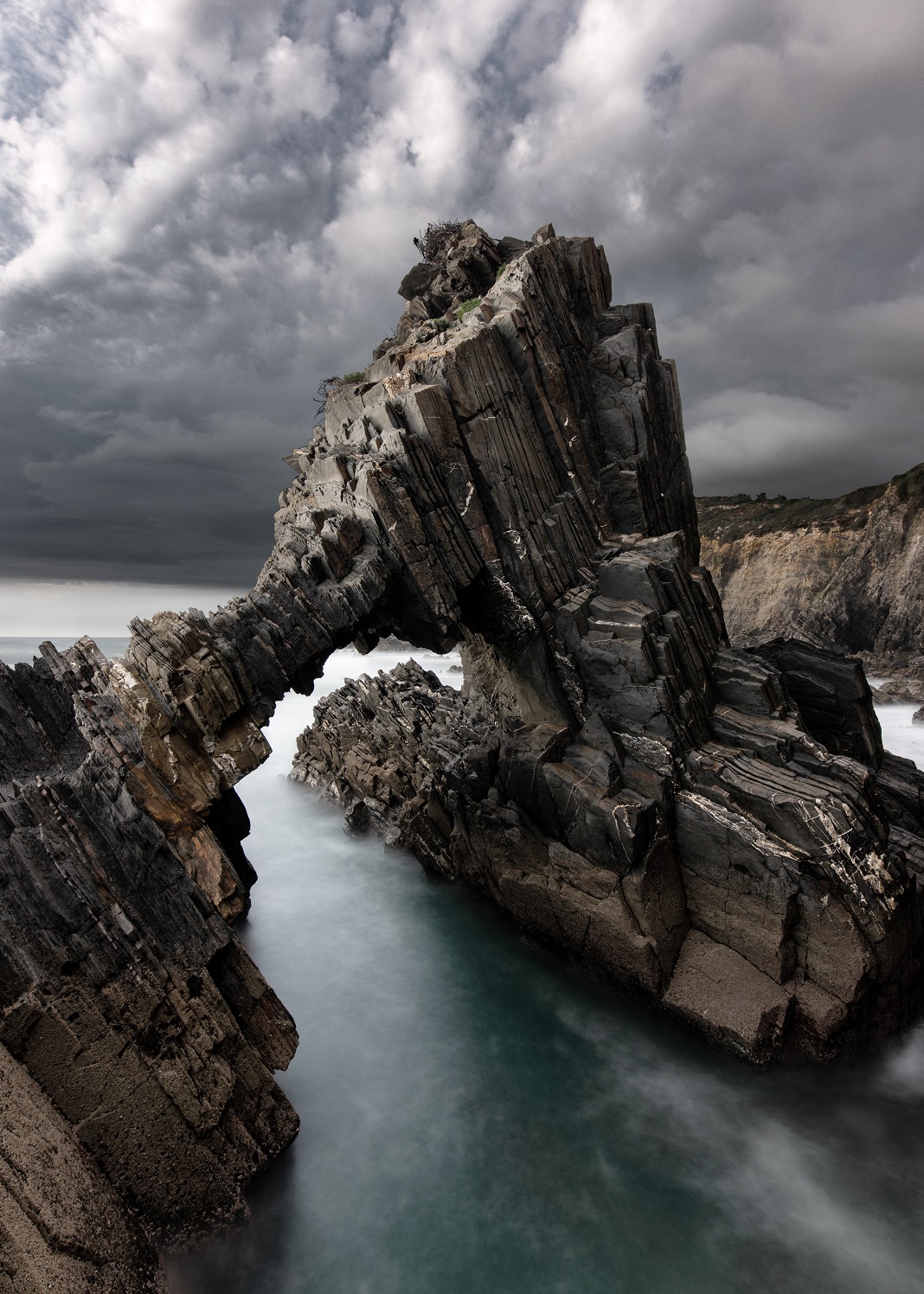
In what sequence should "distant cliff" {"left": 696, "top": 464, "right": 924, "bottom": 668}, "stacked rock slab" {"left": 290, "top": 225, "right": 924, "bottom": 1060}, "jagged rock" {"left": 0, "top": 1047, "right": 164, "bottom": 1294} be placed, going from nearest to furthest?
"jagged rock" {"left": 0, "top": 1047, "right": 164, "bottom": 1294} < "stacked rock slab" {"left": 290, "top": 225, "right": 924, "bottom": 1060} < "distant cliff" {"left": 696, "top": 464, "right": 924, "bottom": 668}

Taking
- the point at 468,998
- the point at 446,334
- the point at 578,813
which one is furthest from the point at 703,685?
the point at 446,334

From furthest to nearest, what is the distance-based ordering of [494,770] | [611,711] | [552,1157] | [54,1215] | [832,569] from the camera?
[832,569] < [494,770] < [611,711] < [552,1157] < [54,1215]

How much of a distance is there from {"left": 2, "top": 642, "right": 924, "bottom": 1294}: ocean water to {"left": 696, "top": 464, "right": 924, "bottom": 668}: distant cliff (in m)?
36.2

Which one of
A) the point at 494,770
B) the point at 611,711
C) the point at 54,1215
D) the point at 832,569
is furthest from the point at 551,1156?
the point at 832,569

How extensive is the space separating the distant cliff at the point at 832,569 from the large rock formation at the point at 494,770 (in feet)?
A: 103

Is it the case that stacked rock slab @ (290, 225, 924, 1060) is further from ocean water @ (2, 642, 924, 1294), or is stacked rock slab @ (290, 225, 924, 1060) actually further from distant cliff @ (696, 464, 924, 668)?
distant cliff @ (696, 464, 924, 668)

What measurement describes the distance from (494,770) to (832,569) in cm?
5376

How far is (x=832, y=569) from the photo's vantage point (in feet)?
191

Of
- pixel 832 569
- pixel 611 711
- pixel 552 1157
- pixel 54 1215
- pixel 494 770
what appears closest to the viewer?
pixel 54 1215

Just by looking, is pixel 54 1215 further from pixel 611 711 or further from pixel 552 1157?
pixel 611 711

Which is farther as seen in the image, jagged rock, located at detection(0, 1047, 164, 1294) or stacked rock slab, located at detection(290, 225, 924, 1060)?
stacked rock slab, located at detection(290, 225, 924, 1060)

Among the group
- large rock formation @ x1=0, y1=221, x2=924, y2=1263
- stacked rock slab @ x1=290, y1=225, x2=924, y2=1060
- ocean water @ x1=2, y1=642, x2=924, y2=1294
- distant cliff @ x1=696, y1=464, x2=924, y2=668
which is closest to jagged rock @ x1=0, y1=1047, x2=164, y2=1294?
large rock formation @ x1=0, y1=221, x2=924, y2=1263

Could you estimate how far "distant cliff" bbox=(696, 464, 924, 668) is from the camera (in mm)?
52156

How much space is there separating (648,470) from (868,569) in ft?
151
